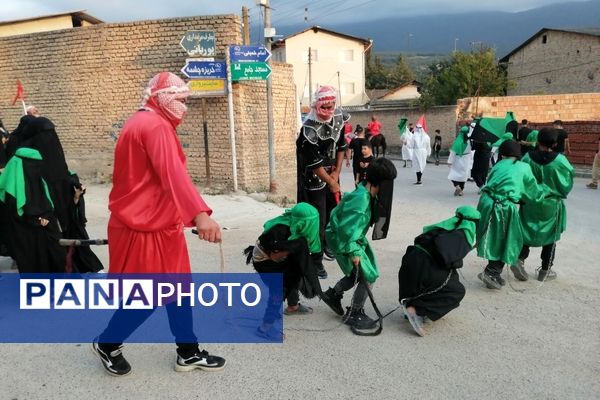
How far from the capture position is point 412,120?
26.7m

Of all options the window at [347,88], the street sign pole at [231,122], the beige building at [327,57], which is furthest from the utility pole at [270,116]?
the window at [347,88]

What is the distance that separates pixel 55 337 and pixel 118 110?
330 inches

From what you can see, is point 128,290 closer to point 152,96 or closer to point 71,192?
point 152,96

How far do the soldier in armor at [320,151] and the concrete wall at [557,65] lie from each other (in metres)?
29.3

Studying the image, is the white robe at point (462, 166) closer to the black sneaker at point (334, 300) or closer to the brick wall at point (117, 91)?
the brick wall at point (117, 91)

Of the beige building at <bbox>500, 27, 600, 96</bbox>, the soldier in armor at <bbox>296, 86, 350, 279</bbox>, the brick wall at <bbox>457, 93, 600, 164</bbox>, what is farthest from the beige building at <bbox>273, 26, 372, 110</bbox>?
the soldier in armor at <bbox>296, 86, 350, 279</bbox>

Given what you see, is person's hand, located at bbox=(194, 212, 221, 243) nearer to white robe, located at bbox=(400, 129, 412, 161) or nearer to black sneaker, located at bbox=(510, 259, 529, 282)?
black sneaker, located at bbox=(510, 259, 529, 282)

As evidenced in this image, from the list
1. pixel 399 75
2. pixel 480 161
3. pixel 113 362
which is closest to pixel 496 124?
pixel 480 161

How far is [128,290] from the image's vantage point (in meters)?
3.17

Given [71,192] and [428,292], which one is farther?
[71,192]

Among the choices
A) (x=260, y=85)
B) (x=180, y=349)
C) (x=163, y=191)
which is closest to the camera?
(x=163, y=191)

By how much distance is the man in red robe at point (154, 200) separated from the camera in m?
2.88

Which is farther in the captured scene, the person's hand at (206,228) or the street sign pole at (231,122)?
the street sign pole at (231,122)

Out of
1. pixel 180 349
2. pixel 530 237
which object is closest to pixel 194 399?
pixel 180 349
